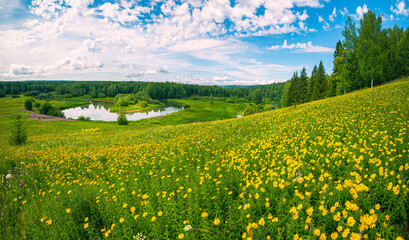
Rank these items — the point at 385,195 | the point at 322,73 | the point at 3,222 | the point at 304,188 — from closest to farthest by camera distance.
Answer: the point at 385,195, the point at 304,188, the point at 3,222, the point at 322,73

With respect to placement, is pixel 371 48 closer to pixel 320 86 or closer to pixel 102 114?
pixel 320 86

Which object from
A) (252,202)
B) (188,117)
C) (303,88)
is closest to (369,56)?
(303,88)

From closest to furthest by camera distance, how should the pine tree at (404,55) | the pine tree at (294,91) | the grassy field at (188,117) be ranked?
the pine tree at (404,55) → the grassy field at (188,117) → the pine tree at (294,91)

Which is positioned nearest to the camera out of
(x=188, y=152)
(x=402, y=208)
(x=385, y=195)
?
(x=402, y=208)

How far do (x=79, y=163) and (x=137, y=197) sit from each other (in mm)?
5472

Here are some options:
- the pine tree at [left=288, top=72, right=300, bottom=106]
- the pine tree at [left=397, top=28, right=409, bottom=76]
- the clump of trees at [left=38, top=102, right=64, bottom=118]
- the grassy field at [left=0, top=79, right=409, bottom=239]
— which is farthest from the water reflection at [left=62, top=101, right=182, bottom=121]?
the pine tree at [left=397, top=28, right=409, bottom=76]

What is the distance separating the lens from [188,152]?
25.5 feet

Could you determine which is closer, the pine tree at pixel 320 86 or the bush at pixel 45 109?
the pine tree at pixel 320 86

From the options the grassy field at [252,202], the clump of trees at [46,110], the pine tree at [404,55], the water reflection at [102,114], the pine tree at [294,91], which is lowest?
the water reflection at [102,114]

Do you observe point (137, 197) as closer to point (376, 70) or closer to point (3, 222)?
point (3, 222)

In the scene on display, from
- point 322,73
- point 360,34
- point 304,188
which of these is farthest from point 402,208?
point 322,73

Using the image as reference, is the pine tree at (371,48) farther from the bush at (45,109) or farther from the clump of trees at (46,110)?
the bush at (45,109)

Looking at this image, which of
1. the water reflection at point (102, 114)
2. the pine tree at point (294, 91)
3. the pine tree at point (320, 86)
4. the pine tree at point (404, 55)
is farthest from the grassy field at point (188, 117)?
the pine tree at point (404, 55)

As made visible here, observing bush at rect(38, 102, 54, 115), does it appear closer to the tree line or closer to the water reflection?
the water reflection
